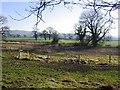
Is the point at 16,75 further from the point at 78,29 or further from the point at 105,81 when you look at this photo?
the point at 78,29

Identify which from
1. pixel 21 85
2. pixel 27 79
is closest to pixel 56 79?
pixel 27 79

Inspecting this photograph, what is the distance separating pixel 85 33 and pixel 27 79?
166 ft

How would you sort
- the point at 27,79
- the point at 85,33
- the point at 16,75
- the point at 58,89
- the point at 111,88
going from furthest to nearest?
the point at 85,33 → the point at 16,75 → the point at 27,79 → the point at 58,89 → the point at 111,88

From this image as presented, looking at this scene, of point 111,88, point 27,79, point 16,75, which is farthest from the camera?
point 16,75

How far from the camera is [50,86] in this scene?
12.8 meters

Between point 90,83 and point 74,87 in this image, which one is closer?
point 74,87

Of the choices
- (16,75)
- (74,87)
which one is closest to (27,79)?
(16,75)

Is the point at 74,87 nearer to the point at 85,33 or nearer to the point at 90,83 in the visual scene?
the point at 90,83

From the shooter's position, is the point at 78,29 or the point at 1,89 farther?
the point at 78,29

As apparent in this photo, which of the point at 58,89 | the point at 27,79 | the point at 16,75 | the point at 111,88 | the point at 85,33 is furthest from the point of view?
the point at 85,33

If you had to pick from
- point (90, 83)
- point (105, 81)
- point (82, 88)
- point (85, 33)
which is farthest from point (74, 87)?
point (85, 33)

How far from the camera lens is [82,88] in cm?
1314

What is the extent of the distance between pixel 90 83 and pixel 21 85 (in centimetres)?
354

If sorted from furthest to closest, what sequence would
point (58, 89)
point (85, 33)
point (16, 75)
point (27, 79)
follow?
point (85, 33) < point (16, 75) < point (27, 79) < point (58, 89)
